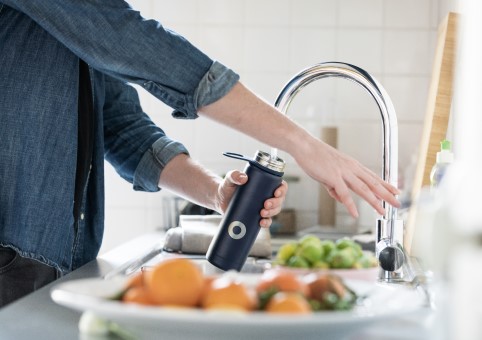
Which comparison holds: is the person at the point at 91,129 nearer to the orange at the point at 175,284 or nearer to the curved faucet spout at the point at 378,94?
the curved faucet spout at the point at 378,94

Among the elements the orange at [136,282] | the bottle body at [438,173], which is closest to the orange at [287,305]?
the orange at [136,282]

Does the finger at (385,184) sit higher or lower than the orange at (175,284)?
higher

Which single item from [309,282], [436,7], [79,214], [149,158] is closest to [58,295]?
[309,282]

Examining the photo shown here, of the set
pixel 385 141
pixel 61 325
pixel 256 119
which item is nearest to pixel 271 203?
pixel 256 119

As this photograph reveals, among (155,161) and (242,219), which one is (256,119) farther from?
(155,161)

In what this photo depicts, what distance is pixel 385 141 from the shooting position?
1.37 meters

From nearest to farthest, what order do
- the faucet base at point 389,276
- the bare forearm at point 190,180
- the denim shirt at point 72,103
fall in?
the denim shirt at point 72,103 < the faucet base at point 389,276 < the bare forearm at point 190,180

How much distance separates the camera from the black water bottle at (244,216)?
125 cm

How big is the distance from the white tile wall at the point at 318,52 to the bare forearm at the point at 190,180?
1.35 metres

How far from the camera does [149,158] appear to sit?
1.69m

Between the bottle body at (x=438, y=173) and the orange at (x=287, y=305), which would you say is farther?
the bottle body at (x=438, y=173)

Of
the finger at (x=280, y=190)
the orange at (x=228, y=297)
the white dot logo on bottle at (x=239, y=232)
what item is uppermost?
the finger at (x=280, y=190)

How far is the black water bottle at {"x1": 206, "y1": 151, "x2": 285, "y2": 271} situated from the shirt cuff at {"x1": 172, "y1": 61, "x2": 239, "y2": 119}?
96 mm

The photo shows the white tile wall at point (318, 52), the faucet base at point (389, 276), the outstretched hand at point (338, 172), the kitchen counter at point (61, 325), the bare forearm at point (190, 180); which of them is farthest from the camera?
the white tile wall at point (318, 52)
